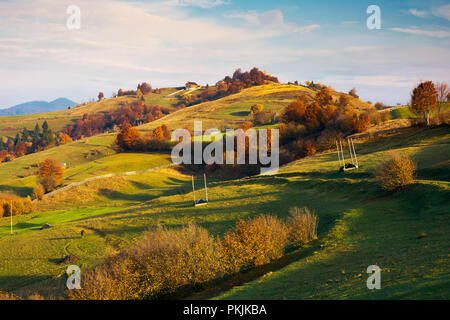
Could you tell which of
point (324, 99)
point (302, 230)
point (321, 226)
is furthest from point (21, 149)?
point (302, 230)

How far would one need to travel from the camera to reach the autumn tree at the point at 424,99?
79188 mm

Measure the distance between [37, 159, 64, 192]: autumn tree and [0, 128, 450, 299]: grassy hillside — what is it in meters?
9.48

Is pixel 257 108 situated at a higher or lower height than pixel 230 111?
higher

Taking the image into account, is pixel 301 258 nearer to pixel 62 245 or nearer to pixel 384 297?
pixel 384 297

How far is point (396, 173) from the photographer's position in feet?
127

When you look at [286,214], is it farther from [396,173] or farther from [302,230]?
[396,173]

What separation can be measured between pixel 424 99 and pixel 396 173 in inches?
1955

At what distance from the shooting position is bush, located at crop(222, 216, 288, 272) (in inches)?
1121

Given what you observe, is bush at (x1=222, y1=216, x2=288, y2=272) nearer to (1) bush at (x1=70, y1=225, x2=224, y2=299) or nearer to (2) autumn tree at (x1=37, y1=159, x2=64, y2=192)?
(1) bush at (x1=70, y1=225, x2=224, y2=299)

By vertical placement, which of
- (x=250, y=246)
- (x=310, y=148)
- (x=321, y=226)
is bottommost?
(x=321, y=226)

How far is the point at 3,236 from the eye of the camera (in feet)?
177

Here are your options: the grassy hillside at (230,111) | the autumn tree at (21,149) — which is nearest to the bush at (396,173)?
the grassy hillside at (230,111)

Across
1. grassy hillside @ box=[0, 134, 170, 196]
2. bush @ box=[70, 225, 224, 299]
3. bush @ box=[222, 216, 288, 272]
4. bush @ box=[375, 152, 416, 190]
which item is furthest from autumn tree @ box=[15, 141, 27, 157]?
bush @ box=[375, 152, 416, 190]

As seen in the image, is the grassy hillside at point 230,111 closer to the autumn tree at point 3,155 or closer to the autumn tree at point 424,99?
the autumn tree at point 3,155
